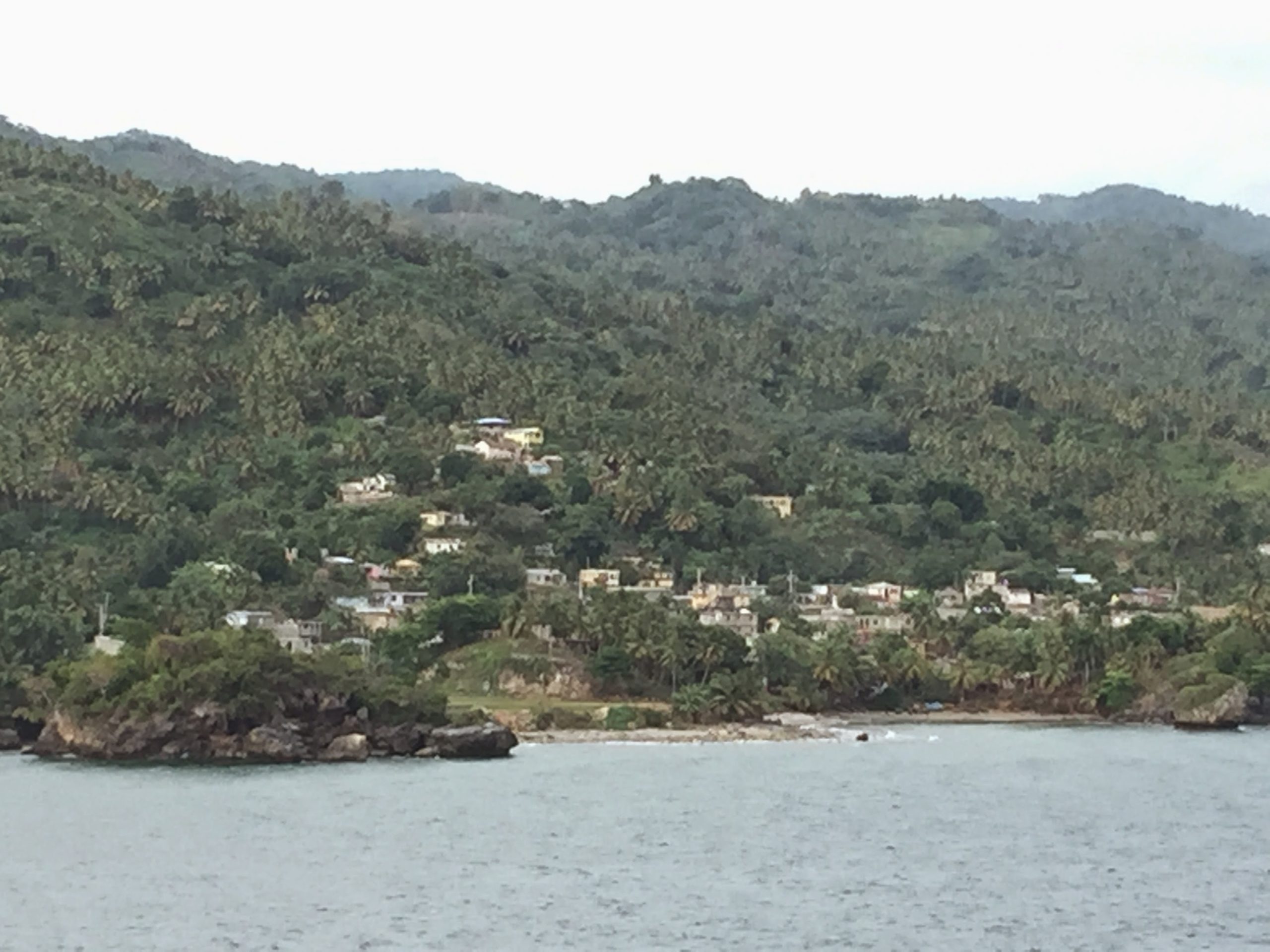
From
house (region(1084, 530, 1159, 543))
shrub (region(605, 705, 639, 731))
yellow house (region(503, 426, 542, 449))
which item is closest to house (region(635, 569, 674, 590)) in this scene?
yellow house (region(503, 426, 542, 449))

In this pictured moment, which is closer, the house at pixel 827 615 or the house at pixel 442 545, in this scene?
the house at pixel 827 615

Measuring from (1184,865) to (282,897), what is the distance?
2669cm

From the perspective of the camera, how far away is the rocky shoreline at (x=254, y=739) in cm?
10119

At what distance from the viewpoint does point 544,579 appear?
468 ft

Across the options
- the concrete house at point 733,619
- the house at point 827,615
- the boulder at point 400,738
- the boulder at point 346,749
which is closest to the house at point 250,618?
the boulder at point 400,738

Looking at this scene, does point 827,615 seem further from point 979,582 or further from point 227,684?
point 227,684

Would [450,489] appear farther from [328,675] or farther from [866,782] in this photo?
[866,782]

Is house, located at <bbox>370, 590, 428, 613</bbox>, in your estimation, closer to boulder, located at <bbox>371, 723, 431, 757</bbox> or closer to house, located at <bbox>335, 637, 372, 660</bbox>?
house, located at <bbox>335, 637, 372, 660</bbox>

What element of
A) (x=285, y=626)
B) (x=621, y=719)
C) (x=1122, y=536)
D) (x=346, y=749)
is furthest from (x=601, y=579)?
(x=1122, y=536)

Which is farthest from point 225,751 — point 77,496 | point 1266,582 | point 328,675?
point 1266,582

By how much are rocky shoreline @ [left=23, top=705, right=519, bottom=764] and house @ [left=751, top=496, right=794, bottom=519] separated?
2545 inches

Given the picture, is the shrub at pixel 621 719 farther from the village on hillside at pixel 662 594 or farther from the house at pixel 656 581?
the house at pixel 656 581

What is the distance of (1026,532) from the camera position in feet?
561

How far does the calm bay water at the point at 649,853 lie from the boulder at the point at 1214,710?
68.9 feet
